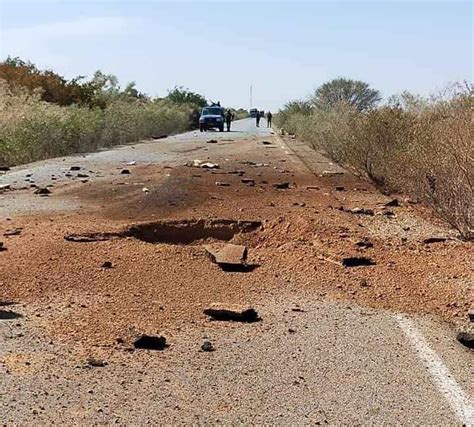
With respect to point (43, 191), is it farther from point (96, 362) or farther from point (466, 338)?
point (466, 338)

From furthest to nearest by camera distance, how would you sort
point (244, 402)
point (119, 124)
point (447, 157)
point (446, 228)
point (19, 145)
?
point (119, 124) < point (19, 145) < point (446, 228) < point (447, 157) < point (244, 402)

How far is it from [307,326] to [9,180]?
40.9ft

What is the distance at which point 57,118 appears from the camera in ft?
97.3

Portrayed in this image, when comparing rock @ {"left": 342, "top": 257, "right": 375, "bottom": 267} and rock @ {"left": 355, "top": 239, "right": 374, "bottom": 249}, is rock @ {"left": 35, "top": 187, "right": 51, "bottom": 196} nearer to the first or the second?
rock @ {"left": 355, "top": 239, "right": 374, "bottom": 249}

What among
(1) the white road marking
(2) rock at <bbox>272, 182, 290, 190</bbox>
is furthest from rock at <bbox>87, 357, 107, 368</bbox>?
(2) rock at <bbox>272, 182, 290, 190</bbox>

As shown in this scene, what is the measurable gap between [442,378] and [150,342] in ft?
7.03

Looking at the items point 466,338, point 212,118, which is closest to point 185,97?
point 212,118

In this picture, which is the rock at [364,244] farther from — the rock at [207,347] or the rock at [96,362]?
the rock at [96,362]

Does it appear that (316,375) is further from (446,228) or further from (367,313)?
(446,228)

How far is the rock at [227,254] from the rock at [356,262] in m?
1.19

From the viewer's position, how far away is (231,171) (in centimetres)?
2059

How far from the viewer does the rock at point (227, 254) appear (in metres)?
9.09

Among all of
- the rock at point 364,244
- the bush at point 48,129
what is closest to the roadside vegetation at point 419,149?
the rock at point 364,244

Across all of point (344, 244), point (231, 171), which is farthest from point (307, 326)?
point (231, 171)
